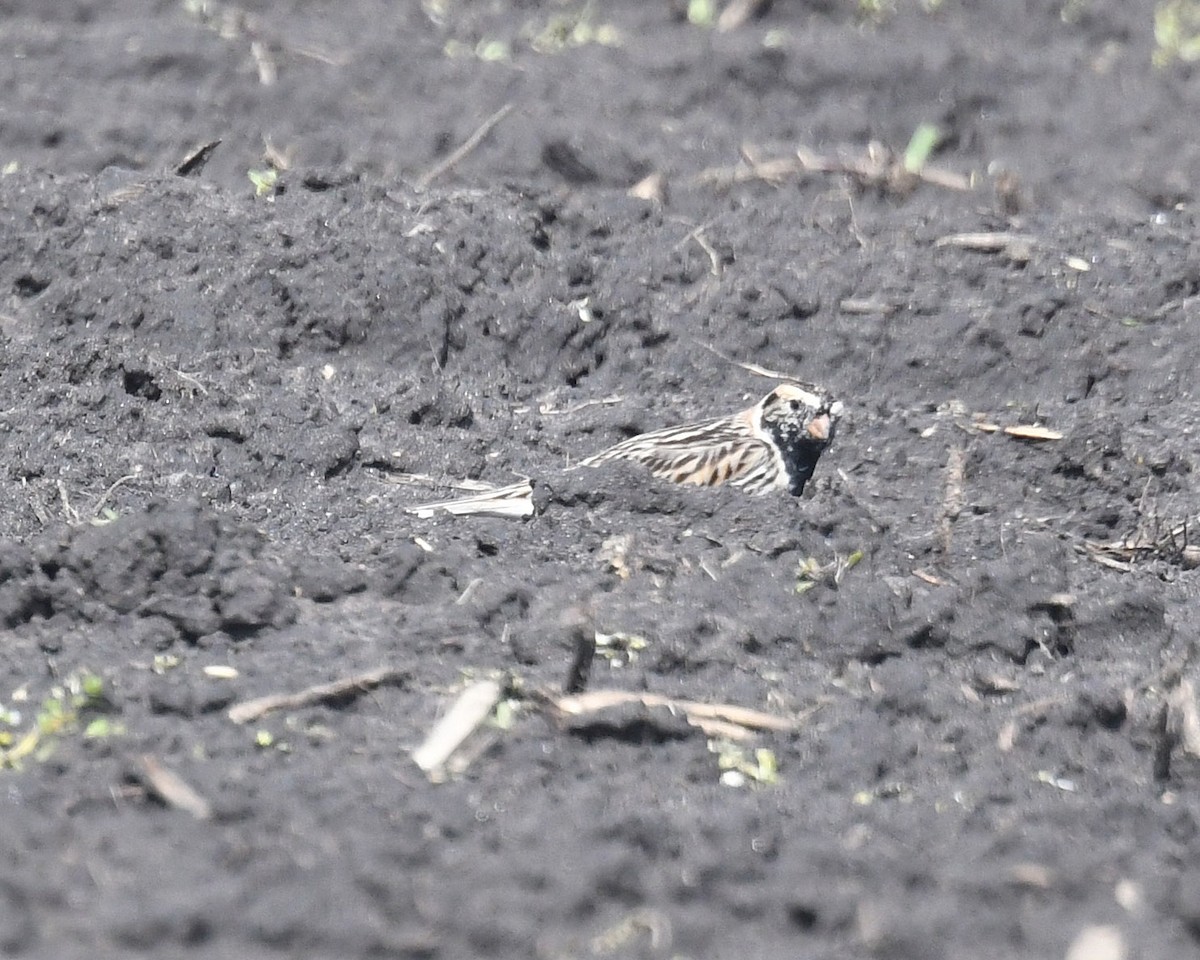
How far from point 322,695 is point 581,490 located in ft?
6.18

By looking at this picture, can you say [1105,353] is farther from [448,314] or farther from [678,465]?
[448,314]

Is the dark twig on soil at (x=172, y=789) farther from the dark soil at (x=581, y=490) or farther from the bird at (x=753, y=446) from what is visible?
the bird at (x=753, y=446)

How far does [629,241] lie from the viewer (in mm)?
8922

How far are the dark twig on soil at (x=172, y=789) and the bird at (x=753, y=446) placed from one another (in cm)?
297

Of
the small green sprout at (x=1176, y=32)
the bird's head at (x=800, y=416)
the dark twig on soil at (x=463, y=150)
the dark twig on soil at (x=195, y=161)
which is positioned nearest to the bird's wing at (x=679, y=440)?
the bird's head at (x=800, y=416)

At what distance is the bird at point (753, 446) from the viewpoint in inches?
294

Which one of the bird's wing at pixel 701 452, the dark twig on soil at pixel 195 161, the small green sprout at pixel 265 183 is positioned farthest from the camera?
the dark twig on soil at pixel 195 161

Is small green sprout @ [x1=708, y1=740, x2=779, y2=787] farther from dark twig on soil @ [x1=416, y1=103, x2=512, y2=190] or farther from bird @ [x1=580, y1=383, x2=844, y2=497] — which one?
dark twig on soil @ [x1=416, y1=103, x2=512, y2=190]

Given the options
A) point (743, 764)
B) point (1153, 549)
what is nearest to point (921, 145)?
point (1153, 549)

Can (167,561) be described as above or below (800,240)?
above

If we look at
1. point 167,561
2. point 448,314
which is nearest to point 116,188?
point 448,314

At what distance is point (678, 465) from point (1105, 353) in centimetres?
202

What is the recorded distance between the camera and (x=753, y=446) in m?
Result: 7.77

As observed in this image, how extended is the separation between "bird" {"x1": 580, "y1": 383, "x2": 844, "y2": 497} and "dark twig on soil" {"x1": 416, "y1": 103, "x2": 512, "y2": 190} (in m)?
2.37
